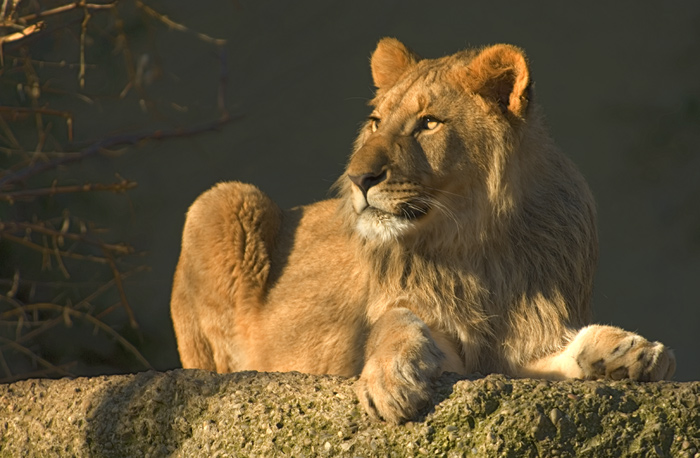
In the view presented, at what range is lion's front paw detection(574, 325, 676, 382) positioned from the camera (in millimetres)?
2613

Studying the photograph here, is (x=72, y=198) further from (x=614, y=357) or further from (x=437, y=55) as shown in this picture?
(x=614, y=357)

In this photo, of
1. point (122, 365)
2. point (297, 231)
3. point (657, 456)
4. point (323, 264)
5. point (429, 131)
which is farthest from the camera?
point (122, 365)

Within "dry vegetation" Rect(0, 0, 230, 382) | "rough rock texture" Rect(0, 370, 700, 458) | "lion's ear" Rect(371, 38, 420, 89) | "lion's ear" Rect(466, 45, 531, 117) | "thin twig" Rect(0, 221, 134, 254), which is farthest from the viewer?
"dry vegetation" Rect(0, 0, 230, 382)

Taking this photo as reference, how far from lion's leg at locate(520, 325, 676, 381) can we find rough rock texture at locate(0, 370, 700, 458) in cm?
28

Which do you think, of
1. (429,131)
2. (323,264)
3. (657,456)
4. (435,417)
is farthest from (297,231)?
(657,456)

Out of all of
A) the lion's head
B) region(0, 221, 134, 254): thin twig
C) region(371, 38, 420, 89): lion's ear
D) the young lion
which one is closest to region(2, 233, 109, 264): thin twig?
region(0, 221, 134, 254): thin twig

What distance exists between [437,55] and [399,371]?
3419 millimetres

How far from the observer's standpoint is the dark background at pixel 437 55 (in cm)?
548

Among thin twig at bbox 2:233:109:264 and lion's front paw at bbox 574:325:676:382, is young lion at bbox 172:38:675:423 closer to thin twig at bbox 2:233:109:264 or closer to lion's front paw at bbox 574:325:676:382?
lion's front paw at bbox 574:325:676:382

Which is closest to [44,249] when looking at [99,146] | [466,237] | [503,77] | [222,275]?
[99,146]

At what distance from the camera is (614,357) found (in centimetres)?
267

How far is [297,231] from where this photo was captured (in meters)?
4.23

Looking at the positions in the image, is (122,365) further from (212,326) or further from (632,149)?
(632,149)

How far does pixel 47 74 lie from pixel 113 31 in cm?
48
